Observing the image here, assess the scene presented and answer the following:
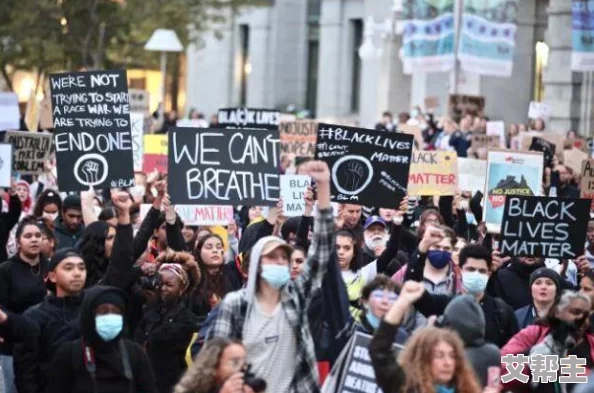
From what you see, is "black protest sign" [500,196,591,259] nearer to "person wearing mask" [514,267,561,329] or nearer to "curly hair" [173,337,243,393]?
"person wearing mask" [514,267,561,329]

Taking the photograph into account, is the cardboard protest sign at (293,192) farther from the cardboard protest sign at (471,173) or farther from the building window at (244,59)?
the building window at (244,59)

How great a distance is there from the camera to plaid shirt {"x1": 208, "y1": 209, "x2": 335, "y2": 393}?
928 centimetres

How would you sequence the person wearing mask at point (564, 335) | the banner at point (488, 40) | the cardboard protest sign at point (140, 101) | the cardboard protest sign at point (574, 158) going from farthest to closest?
the banner at point (488, 40), the cardboard protest sign at point (140, 101), the cardboard protest sign at point (574, 158), the person wearing mask at point (564, 335)

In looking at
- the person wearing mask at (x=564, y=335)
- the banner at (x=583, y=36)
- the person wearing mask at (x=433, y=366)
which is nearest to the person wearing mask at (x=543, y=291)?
the person wearing mask at (x=564, y=335)

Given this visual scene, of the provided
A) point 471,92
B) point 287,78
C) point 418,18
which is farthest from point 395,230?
point 287,78

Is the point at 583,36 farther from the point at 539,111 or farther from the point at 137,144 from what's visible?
the point at 137,144

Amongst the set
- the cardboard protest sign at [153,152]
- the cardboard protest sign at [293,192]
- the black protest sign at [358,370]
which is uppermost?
the cardboard protest sign at [153,152]

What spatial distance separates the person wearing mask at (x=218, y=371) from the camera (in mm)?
8383

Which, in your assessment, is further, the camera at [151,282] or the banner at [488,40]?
the banner at [488,40]

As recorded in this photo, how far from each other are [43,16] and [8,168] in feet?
74.7

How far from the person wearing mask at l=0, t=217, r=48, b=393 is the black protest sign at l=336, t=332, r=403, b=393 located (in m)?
2.99

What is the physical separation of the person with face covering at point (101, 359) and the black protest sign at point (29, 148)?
31.6 ft

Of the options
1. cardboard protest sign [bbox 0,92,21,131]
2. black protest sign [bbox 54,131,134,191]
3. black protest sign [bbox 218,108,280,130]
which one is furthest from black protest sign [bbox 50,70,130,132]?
black protest sign [bbox 218,108,280,130]

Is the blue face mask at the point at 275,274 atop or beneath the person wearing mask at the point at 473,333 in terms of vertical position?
atop
